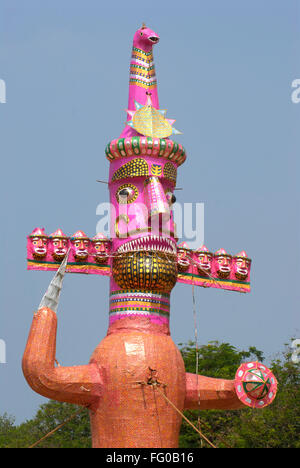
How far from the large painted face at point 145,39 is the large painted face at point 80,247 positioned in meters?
2.93

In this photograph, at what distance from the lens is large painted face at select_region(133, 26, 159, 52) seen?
1167cm

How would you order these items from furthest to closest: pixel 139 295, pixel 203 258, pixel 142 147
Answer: pixel 203 258
pixel 142 147
pixel 139 295

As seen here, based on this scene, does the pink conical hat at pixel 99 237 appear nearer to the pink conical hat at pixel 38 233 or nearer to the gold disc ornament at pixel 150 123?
the pink conical hat at pixel 38 233

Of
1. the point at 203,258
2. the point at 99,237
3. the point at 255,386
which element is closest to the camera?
the point at 255,386

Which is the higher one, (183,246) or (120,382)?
(183,246)

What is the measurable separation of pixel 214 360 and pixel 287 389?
11.6ft

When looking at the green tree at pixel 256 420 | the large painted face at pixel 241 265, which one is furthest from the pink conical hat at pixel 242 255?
the green tree at pixel 256 420

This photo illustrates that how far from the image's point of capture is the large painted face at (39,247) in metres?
11.0

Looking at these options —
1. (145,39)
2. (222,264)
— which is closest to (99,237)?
(222,264)

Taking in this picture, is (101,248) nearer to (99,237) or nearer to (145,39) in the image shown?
(99,237)

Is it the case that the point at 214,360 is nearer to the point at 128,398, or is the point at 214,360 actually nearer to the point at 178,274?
the point at 178,274

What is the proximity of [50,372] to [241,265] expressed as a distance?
11.9 ft

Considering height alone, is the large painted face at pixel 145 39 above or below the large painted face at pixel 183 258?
above

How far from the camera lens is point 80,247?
36.4ft
